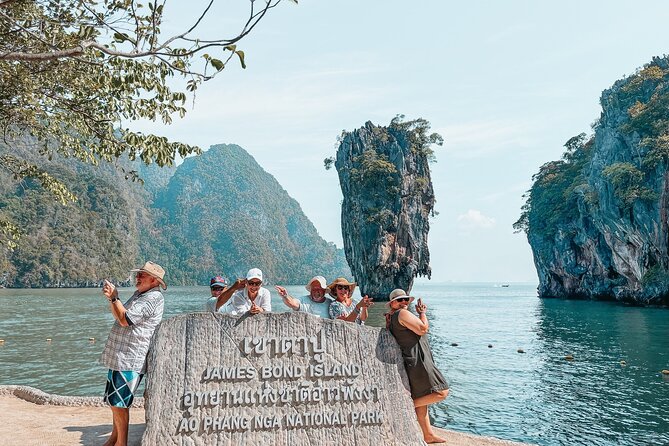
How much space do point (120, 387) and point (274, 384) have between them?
1480 mm

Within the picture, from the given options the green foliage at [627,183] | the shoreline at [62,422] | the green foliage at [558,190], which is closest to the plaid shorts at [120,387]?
the shoreline at [62,422]

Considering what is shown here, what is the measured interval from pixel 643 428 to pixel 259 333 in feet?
29.8

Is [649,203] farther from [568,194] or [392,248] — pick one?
[392,248]

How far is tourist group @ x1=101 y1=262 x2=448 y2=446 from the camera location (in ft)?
15.8

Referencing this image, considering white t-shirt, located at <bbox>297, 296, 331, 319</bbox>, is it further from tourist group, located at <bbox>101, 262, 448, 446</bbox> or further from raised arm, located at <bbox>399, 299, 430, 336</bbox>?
raised arm, located at <bbox>399, 299, 430, 336</bbox>

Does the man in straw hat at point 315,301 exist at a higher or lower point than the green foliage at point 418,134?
lower

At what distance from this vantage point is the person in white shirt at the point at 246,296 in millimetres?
5688

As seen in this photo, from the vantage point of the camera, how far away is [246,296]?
5.94 m

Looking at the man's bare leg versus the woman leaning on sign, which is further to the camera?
the woman leaning on sign

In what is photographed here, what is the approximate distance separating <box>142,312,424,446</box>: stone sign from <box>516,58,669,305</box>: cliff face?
1533 inches

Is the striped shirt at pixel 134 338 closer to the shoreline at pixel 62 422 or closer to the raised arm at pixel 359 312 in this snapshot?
the shoreline at pixel 62 422

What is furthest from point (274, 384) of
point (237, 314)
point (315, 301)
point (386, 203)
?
point (386, 203)

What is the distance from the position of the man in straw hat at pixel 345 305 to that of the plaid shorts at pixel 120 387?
224 cm

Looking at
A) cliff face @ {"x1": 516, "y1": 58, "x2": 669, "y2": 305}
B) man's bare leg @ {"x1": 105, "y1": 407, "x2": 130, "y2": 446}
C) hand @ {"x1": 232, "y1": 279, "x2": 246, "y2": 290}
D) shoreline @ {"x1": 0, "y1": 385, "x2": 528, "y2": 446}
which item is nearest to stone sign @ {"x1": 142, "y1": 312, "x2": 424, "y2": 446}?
man's bare leg @ {"x1": 105, "y1": 407, "x2": 130, "y2": 446}
